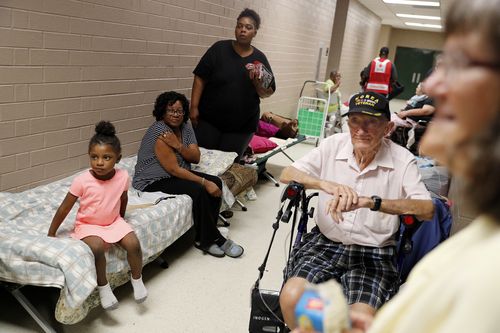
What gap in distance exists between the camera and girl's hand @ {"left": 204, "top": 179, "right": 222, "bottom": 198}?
124 inches

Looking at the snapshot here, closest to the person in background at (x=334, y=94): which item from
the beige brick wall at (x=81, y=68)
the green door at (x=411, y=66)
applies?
the beige brick wall at (x=81, y=68)

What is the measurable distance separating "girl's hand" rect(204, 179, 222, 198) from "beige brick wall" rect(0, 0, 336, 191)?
0.88 m

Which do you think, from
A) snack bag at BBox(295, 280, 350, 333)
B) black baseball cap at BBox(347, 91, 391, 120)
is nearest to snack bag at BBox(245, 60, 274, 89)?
black baseball cap at BBox(347, 91, 391, 120)

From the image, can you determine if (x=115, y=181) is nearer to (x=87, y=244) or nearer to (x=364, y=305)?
(x=87, y=244)

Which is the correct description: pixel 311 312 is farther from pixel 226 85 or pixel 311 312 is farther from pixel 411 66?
pixel 411 66

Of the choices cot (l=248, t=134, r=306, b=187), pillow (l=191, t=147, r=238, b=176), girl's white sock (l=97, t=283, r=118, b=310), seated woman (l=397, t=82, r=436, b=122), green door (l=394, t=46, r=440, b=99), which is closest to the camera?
girl's white sock (l=97, t=283, r=118, b=310)

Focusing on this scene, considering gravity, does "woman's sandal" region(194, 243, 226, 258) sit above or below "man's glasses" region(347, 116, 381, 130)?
below

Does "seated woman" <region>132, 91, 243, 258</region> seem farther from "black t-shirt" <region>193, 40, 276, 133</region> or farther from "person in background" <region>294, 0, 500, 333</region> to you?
"person in background" <region>294, 0, 500, 333</region>

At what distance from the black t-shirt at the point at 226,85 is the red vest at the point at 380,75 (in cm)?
347

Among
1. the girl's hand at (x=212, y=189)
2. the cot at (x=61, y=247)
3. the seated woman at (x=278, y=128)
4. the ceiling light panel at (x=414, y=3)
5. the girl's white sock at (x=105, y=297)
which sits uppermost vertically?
the ceiling light panel at (x=414, y=3)

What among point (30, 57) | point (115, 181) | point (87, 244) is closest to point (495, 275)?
point (87, 244)

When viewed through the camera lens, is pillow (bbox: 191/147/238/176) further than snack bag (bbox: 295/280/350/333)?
Yes

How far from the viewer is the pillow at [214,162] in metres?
3.55

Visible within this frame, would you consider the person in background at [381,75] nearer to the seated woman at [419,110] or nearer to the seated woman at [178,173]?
the seated woman at [419,110]
